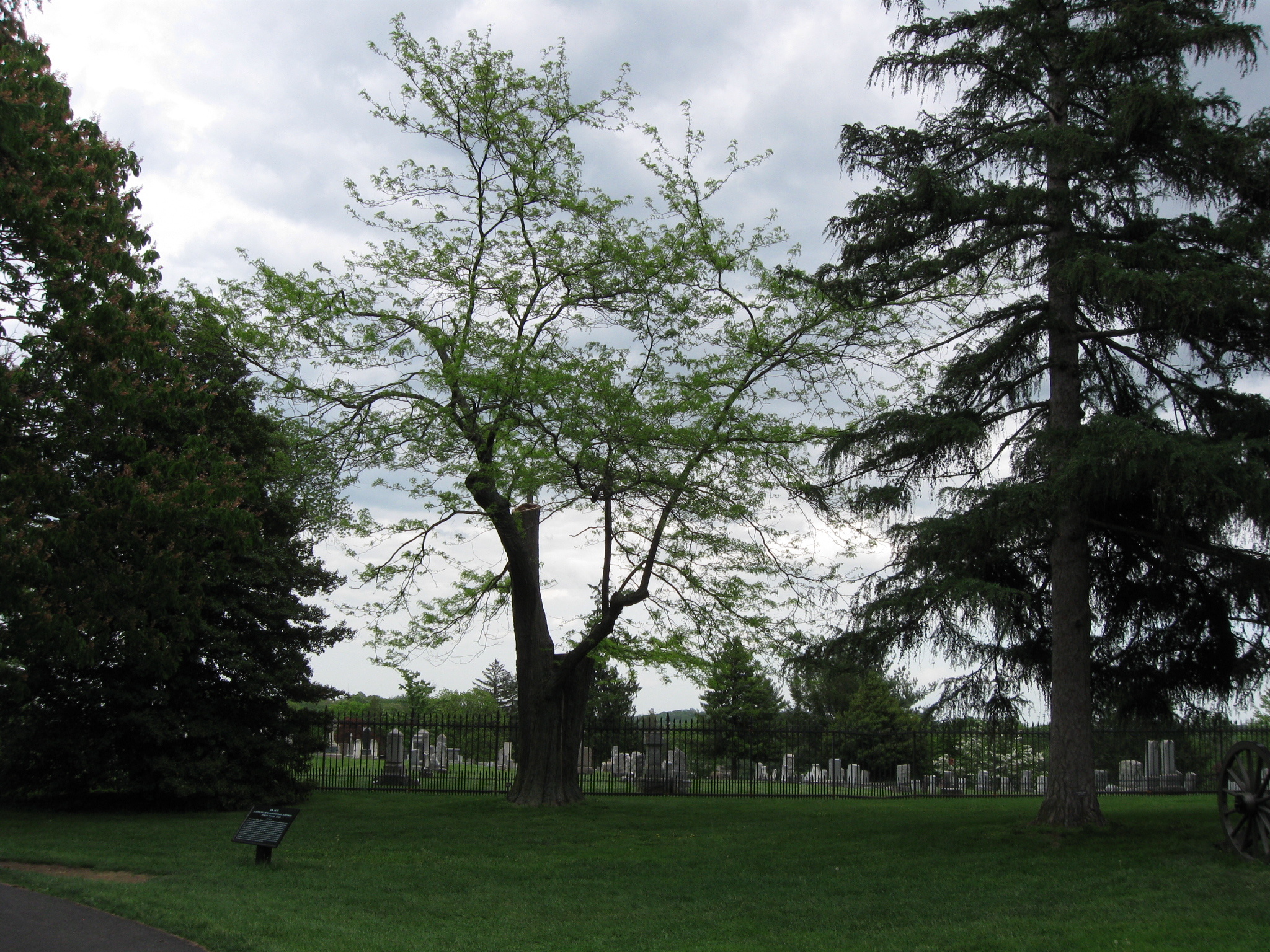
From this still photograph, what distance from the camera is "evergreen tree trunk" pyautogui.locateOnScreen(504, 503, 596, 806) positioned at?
17203mm

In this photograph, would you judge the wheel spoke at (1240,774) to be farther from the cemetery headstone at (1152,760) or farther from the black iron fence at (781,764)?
the cemetery headstone at (1152,760)

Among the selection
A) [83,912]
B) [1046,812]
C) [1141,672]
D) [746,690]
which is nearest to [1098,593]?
[1141,672]

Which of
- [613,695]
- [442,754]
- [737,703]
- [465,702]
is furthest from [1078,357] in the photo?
[465,702]

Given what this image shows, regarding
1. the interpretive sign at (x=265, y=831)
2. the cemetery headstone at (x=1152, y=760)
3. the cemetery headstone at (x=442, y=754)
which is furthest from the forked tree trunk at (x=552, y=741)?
the cemetery headstone at (x=1152, y=760)

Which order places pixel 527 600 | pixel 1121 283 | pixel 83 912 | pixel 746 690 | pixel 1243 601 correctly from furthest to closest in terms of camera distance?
pixel 746 690, pixel 527 600, pixel 1243 601, pixel 1121 283, pixel 83 912

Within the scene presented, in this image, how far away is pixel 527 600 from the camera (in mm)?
17328

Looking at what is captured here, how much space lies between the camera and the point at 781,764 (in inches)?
1060

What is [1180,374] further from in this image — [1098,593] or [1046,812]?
[1046,812]

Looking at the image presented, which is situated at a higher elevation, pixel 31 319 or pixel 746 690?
pixel 31 319

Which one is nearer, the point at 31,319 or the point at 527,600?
the point at 31,319

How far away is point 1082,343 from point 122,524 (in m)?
12.4

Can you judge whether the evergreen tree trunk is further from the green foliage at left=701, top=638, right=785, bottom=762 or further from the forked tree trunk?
the green foliage at left=701, top=638, right=785, bottom=762

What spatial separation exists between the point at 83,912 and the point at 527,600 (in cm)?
1027

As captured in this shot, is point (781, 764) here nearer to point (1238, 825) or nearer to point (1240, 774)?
point (1238, 825)
